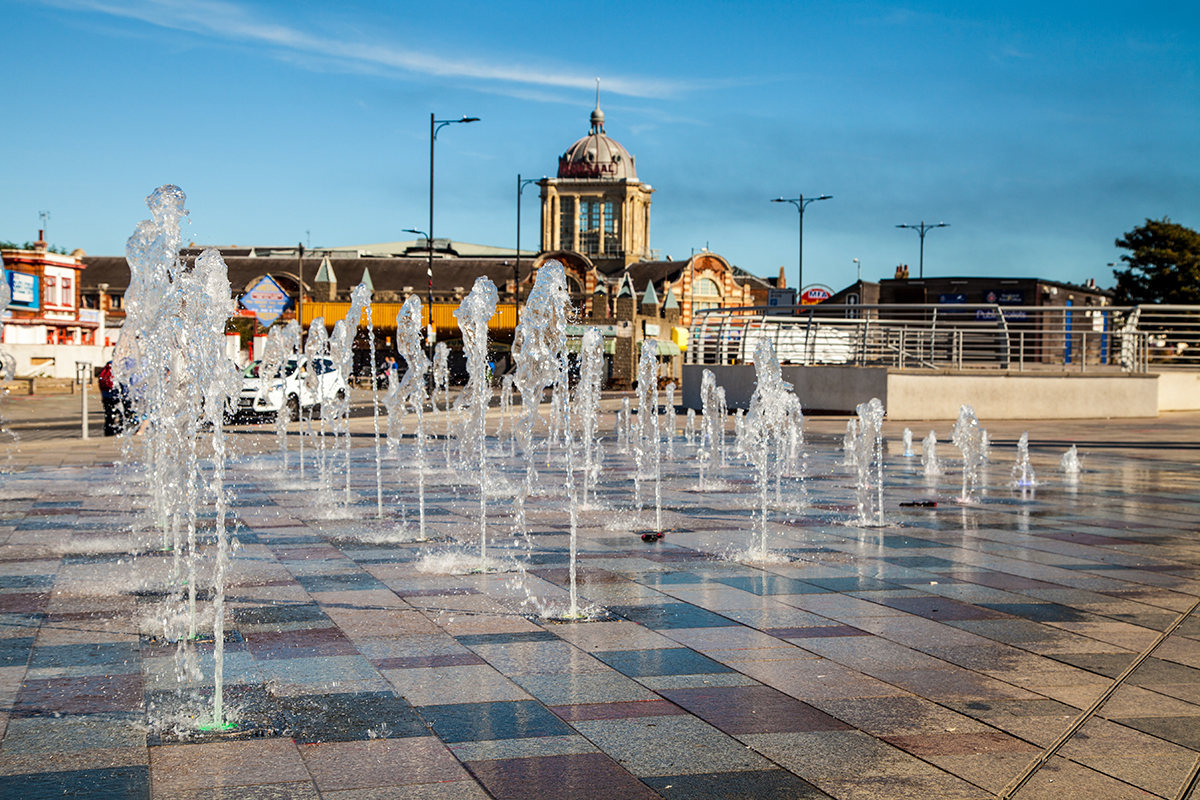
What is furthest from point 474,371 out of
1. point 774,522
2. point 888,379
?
point 888,379

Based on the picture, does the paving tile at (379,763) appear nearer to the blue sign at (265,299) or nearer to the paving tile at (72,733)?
the paving tile at (72,733)

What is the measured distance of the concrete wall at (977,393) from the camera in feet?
81.1

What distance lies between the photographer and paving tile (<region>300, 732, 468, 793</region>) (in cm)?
378

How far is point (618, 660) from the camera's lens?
5289 mm

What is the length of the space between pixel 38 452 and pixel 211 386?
12165 mm

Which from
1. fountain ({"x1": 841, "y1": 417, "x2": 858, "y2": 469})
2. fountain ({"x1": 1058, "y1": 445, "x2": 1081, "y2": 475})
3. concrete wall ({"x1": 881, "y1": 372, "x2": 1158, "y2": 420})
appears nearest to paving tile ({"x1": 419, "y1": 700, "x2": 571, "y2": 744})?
fountain ({"x1": 841, "y1": 417, "x2": 858, "y2": 469})

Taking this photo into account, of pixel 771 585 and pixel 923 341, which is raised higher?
pixel 923 341

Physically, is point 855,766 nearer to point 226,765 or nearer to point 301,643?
point 226,765

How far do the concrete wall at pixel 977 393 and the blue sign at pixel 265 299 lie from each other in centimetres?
1970

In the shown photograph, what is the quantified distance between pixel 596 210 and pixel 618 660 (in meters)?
98.7

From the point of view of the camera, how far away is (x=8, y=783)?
3693 millimetres

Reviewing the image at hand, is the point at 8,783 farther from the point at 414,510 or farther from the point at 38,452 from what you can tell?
the point at 38,452

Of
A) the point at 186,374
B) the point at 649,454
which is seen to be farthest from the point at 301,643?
the point at 649,454

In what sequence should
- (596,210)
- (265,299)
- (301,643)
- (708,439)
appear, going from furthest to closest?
(596,210), (265,299), (708,439), (301,643)
